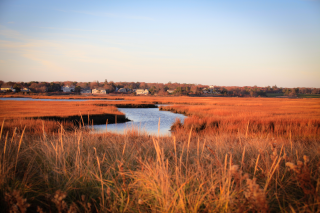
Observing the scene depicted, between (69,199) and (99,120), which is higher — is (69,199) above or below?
above

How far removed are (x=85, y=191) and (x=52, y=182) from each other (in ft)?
2.26

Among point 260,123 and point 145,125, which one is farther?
point 145,125

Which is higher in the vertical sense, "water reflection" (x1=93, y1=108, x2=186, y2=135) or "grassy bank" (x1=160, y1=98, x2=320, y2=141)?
"grassy bank" (x1=160, y1=98, x2=320, y2=141)

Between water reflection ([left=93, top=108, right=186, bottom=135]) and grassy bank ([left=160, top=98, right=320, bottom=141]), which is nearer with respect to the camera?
water reflection ([left=93, top=108, right=186, bottom=135])

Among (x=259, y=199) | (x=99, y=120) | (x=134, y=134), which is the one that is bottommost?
(x=99, y=120)

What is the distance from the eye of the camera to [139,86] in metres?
183

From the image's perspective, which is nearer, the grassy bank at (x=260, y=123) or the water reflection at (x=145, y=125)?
the water reflection at (x=145, y=125)

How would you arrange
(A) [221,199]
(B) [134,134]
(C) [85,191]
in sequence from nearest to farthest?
1. (A) [221,199]
2. (C) [85,191]
3. (B) [134,134]

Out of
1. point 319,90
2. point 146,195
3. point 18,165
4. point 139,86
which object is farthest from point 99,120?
point 139,86

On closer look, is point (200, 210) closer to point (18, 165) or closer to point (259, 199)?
point (259, 199)

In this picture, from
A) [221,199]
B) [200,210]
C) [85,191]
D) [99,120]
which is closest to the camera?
[221,199]

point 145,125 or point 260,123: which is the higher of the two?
point 260,123

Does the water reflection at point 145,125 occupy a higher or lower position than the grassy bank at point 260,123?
lower

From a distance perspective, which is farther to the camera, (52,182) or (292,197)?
(52,182)
